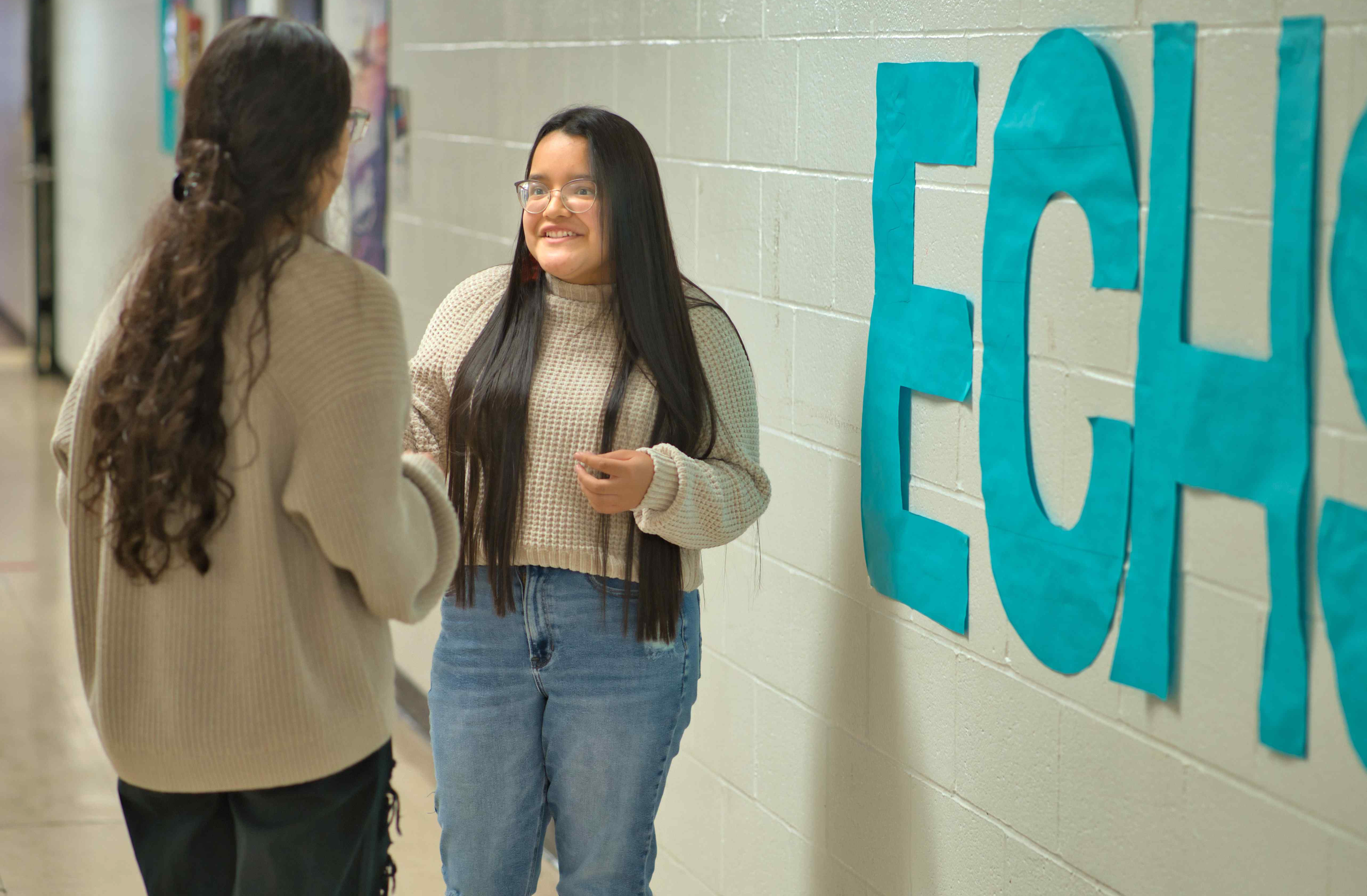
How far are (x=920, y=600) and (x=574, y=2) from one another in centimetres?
162

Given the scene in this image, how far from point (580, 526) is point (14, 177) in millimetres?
11298

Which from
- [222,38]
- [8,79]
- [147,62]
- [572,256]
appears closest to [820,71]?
[572,256]

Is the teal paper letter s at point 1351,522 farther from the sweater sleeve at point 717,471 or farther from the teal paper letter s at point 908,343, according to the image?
the sweater sleeve at point 717,471

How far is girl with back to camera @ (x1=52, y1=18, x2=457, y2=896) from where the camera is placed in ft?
4.67

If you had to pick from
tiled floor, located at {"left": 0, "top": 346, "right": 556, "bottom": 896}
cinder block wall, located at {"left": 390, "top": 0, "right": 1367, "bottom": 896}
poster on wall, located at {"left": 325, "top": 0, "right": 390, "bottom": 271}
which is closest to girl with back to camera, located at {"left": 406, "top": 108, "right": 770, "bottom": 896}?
cinder block wall, located at {"left": 390, "top": 0, "right": 1367, "bottom": 896}

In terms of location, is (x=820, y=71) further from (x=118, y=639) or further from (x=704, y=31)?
(x=118, y=639)

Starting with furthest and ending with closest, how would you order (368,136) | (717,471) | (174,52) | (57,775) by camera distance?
(174,52)
(368,136)
(57,775)
(717,471)

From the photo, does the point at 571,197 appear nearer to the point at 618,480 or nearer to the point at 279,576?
the point at 618,480

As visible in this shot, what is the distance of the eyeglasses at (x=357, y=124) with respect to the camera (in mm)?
1549

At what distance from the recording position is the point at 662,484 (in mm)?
1919

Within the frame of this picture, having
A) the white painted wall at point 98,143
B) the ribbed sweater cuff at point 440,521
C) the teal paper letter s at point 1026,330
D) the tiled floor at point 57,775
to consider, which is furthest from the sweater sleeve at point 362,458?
the white painted wall at point 98,143

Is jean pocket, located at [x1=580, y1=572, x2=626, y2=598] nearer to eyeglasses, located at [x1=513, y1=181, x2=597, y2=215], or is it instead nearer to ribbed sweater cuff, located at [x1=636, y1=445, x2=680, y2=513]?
ribbed sweater cuff, located at [x1=636, y1=445, x2=680, y2=513]

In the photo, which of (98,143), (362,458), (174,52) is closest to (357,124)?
(362,458)

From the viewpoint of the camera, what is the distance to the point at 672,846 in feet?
9.43
